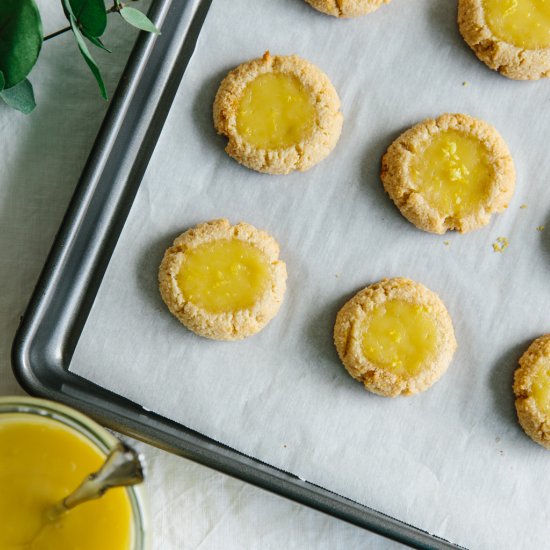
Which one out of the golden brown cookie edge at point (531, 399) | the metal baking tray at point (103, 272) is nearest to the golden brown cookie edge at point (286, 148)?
the metal baking tray at point (103, 272)

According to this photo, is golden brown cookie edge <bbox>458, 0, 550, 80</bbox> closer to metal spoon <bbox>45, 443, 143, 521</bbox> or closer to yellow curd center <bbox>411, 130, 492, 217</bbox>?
yellow curd center <bbox>411, 130, 492, 217</bbox>

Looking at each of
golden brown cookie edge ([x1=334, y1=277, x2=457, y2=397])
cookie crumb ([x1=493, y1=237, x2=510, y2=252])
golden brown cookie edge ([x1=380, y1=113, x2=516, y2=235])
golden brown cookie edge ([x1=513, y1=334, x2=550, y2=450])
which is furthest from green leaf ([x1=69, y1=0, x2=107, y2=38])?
golden brown cookie edge ([x1=513, y1=334, x2=550, y2=450])

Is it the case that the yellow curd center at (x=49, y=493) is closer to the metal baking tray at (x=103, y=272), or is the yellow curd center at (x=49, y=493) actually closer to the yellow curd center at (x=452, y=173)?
the metal baking tray at (x=103, y=272)

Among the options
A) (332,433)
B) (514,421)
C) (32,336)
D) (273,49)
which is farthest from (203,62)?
(514,421)

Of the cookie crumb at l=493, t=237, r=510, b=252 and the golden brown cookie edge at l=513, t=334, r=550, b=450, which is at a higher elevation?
the cookie crumb at l=493, t=237, r=510, b=252

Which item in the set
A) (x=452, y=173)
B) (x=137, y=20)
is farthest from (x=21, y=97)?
(x=452, y=173)

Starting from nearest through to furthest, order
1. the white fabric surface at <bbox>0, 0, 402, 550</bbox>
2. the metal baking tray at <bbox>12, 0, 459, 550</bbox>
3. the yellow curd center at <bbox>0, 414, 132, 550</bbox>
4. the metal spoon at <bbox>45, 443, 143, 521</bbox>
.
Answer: the metal spoon at <bbox>45, 443, 143, 521</bbox> → the yellow curd center at <bbox>0, 414, 132, 550</bbox> → the metal baking tray at <bbox>12, 0, 459, 550</bbox> → the white fabric surface at <bbox>0, 0, 402, 550</bbox>

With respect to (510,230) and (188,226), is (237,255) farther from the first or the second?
(510,230)
